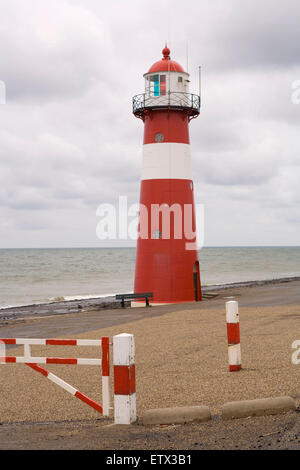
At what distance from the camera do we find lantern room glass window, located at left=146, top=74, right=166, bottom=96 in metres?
22.1

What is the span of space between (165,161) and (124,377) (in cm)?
1611

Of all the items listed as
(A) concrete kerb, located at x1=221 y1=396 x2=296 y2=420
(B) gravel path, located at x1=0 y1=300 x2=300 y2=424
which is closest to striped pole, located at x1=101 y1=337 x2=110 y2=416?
(B) gravel path, located at x1=0 y1=300 x2=300 y2=424

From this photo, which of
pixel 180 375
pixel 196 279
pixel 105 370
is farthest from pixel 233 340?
pixel 196 279

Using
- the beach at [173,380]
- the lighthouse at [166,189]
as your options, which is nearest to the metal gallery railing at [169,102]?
the lighthouse at [166,189]

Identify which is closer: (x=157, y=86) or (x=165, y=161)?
(x=165, y=161)

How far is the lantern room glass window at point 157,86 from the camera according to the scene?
870 inches

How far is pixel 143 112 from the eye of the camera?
22.4 meters

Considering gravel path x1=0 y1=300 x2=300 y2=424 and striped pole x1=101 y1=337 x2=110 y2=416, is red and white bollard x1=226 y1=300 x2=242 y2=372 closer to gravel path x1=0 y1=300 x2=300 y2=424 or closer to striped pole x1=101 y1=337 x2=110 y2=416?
gravel path x1=0 y1=300 x2=300 y2=424

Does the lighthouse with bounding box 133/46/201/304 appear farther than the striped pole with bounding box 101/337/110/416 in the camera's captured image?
Yes

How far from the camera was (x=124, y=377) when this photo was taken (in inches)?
243

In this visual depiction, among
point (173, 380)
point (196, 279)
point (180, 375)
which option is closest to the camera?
point (173, 380)

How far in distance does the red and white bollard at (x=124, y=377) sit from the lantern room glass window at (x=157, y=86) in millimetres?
17232

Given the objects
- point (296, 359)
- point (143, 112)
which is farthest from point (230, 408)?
point (143, 112)

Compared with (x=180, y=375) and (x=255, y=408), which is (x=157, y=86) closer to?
(x=180, y=375)
